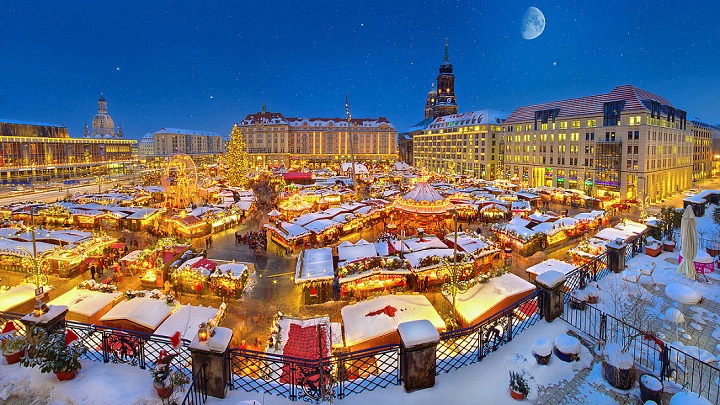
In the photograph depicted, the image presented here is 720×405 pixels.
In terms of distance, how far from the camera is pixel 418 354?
6.55 meters

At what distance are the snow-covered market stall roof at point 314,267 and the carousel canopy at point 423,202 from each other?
8833mm

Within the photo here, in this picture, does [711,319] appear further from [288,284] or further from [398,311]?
[288,284]

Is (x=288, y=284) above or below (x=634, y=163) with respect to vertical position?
below

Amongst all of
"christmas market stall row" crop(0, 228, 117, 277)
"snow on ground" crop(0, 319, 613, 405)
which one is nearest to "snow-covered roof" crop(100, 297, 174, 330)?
"snow on ground" crop(0, 319, 613, 405)

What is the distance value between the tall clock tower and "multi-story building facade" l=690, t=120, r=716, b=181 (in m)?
55.2

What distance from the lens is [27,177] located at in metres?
74.2

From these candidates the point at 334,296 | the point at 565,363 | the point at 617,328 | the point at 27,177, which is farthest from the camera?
the point at 27,177

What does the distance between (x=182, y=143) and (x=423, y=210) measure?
139419mm

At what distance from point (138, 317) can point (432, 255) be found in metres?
12.6

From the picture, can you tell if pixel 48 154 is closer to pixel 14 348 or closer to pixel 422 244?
pixel 422 244

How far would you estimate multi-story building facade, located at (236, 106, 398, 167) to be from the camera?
111 m

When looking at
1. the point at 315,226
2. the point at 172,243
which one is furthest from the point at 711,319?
the point at 172,243

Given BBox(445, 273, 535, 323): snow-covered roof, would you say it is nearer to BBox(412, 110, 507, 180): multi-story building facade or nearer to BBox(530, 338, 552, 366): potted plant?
BBox(530, 338, 552, 366): potted plant

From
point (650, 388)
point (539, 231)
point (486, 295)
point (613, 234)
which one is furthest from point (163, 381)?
point (539, 231)
